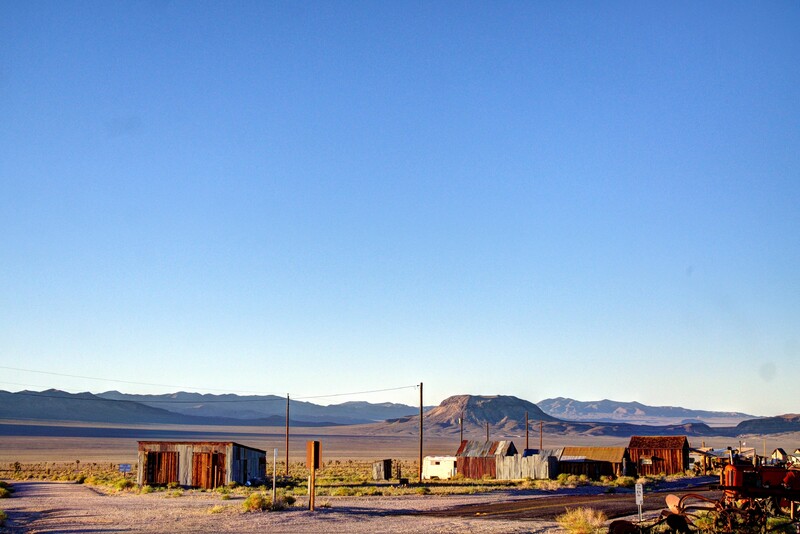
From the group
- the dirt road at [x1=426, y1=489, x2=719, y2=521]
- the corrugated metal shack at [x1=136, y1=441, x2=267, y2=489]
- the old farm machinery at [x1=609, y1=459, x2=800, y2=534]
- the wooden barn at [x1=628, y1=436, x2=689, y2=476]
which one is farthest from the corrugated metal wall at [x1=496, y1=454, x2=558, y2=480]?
the old farm machinery at [x1=609, y1=459, x2=800, y2=534]

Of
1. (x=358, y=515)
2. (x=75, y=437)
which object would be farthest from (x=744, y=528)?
(x=75, y=437)

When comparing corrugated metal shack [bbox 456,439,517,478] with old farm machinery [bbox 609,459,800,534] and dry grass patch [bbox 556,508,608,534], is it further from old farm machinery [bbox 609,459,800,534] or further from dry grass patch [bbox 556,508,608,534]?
old farm machinery [bbox 609,459,800,534]

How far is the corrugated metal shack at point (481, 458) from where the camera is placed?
199 feet

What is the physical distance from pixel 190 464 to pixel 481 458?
2360 centimetres

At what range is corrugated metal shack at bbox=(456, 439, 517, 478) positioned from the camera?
2384 inches

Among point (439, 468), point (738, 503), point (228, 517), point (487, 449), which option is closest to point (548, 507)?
point (738, 503)

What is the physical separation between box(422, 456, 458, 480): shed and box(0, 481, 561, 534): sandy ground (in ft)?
83.2

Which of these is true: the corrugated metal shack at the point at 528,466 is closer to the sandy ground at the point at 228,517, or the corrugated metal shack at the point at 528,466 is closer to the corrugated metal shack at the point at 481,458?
the corrugated metal shack at the point at 481,458

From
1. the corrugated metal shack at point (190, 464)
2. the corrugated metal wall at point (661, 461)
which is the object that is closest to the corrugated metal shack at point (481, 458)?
the corrugated metal wall at point (661, 461)

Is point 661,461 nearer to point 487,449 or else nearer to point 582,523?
point 487,449

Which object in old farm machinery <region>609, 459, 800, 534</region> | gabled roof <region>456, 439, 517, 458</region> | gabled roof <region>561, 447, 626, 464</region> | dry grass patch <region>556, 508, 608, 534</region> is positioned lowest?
gabled roof <region>561, 447, 626, 464</region>

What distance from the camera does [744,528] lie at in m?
21.3

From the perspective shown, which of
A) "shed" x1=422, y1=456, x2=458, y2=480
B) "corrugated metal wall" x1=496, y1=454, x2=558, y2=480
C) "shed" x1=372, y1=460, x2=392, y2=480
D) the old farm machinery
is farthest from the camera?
"shed" x1=422, y1=456, x2=458, y2=480

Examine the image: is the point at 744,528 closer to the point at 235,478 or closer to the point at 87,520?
the point at 87,520
